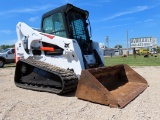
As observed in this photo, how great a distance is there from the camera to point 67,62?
21.5 ft

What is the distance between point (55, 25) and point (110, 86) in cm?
248

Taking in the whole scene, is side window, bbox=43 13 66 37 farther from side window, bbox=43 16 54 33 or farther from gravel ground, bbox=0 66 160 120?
gravel ground, bbox=0 66 160 120

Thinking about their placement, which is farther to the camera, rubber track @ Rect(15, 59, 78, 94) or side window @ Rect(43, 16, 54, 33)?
side window @ Rect(43, 16, 54, 33)

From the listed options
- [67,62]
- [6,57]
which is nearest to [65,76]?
[67,62]

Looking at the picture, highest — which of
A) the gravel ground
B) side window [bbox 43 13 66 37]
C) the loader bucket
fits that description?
side window [bbox 43 13 66 37]

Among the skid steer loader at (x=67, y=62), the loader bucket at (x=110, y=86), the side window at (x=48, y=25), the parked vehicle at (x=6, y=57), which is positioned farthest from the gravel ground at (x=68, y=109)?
the parked vehicle at (x=6, y=57)

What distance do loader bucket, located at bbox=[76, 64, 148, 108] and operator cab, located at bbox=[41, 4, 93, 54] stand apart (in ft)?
3.78

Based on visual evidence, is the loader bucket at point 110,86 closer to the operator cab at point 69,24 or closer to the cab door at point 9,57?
the operator cab at point 69,24

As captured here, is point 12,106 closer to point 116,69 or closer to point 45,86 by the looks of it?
point 45,86

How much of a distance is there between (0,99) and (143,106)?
3.39 metres

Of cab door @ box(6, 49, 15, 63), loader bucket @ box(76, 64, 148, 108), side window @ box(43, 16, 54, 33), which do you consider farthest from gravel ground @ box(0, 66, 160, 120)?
cab door @ box(6, 49, 15, 63)

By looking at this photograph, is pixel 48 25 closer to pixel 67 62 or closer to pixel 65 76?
pixel 67 62

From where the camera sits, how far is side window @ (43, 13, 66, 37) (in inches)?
275

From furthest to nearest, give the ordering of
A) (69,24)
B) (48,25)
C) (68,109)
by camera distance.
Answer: (48,25) < (69,24) < (68,109)
